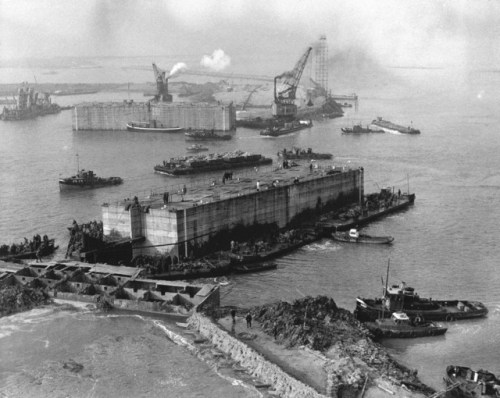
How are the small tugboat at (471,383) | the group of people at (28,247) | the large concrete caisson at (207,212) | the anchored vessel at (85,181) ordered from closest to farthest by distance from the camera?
the small tugboat at (471,383) < the large concrete caisson at (207,212) < the group of people at (28,247) < the anchored vessel at (85,181)

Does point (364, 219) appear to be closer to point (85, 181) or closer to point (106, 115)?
point (85, 181)

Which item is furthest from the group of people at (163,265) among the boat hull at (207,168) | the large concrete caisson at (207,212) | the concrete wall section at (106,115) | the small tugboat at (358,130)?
the concrete wall section at (106,115)

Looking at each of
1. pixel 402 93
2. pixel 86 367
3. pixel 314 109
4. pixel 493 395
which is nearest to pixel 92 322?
pixel 86 367

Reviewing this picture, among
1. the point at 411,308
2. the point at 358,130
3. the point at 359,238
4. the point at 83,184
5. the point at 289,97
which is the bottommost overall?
the point at 411,308

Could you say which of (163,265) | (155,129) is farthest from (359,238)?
(155,129)

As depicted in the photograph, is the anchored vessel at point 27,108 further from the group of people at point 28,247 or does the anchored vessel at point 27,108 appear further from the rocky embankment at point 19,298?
the rocky embankment at point 19,298

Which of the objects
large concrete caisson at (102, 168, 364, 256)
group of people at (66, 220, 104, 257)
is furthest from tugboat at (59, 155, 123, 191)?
group of people at (66, 220, 104, 257)
